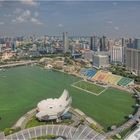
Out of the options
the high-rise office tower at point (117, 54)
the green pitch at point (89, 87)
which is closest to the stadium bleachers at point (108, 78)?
the green pitch at point (89, 87)

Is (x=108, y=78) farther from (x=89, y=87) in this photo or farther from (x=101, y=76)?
(x=89, y=87)

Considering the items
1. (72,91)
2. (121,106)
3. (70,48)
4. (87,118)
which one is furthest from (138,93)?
(70,48)

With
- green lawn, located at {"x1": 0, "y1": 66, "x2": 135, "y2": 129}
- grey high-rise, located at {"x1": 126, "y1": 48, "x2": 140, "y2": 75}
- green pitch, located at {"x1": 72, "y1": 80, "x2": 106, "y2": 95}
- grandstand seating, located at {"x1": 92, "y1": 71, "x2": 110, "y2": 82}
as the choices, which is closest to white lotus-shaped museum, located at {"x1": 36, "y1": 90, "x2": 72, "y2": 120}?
green lawn, located at {"x1": 0, "y1": 66, "x2": 135, "y2": 129}

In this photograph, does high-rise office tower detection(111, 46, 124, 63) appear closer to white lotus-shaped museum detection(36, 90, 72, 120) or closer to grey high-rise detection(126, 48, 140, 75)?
grey high-rise detection(126, 48, 140, 75)

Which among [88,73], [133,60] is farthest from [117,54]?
[88,73]

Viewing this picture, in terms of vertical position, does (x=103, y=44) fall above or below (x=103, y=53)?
above

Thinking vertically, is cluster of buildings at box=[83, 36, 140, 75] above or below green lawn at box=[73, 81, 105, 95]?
above

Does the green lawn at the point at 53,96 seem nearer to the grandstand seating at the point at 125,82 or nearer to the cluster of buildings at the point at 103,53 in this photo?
the grandstand seating at the point at 125,82
